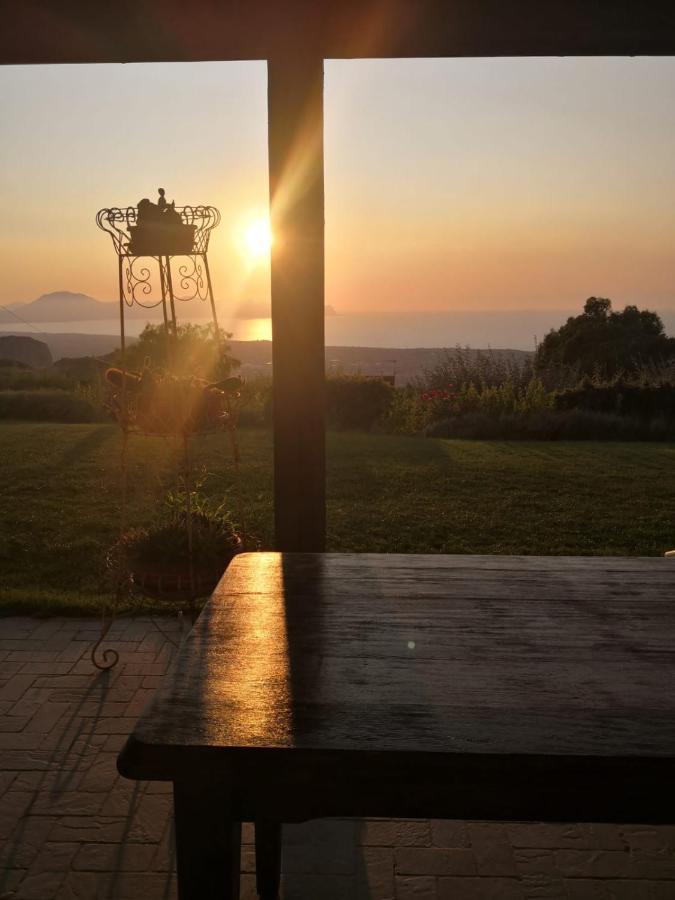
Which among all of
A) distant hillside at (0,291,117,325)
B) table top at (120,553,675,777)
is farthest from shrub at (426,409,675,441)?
distant hillside at (0,291,117,325)

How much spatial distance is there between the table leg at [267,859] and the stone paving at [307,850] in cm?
5

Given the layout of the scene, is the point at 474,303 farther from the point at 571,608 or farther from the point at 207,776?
the point at 207,776

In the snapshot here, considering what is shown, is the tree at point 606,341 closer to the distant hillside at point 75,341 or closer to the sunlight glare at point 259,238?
the sunlight glare at point 259,238

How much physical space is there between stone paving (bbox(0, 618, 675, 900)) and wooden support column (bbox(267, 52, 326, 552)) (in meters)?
→ 1.00

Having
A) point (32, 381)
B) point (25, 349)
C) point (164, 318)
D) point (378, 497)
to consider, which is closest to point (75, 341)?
point (25, 349)

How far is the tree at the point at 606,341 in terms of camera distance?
453 inches

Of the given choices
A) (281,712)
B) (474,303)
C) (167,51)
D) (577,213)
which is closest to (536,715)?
(281,712)

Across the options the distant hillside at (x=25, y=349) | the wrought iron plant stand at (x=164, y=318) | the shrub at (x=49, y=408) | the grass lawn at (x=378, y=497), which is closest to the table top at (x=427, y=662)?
the wrought iron plant stand at (x=164, y=318)

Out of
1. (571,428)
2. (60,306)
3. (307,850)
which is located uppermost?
(60,306)

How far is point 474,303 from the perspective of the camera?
1002 cm

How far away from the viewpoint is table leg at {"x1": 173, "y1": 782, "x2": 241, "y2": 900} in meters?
1.18

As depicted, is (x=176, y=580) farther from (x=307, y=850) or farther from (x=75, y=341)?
(x=75, y=341)

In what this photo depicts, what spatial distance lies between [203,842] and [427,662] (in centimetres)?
48

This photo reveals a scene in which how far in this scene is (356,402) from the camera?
30.4ft
